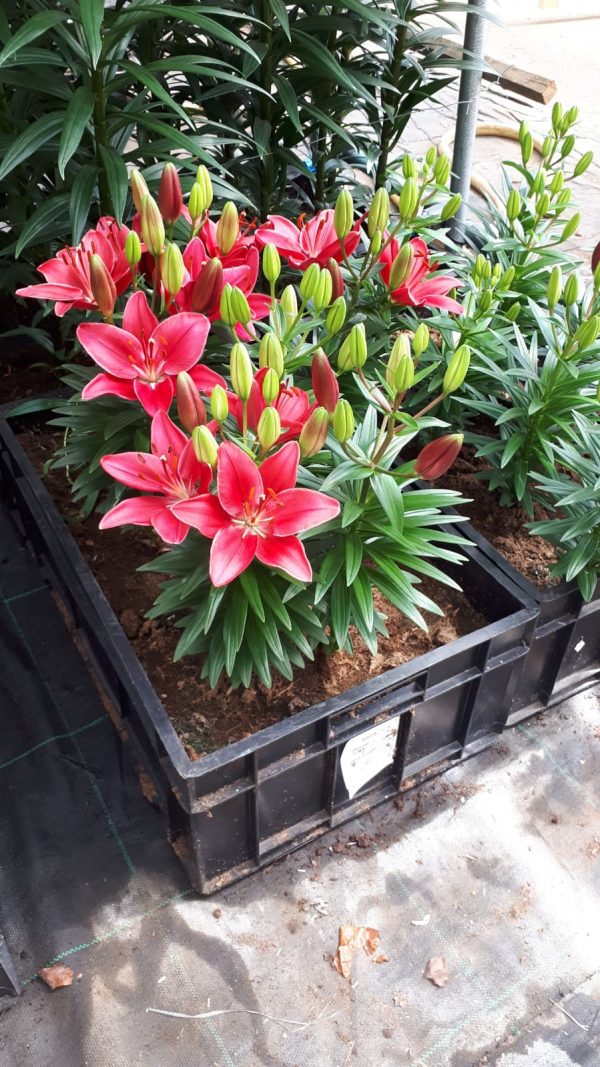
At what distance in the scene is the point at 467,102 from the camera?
6.39ft

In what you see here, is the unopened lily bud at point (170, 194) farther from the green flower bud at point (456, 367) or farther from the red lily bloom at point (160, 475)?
the green flower bud at point (456, 367)

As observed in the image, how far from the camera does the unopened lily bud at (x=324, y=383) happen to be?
96 cm

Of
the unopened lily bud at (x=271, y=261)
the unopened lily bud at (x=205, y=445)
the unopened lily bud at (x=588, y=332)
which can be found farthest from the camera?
the unopened lily bud at (x=588, y=332)

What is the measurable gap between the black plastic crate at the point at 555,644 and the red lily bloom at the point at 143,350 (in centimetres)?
67

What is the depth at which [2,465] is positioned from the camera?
5.98ft

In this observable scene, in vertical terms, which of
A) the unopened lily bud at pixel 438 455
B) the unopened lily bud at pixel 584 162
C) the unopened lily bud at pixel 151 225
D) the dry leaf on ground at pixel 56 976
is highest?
the unopened lily bud at pixel 584 162

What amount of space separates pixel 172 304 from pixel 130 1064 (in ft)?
3.52

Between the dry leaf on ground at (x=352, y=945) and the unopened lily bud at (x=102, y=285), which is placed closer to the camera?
the unopened lily bud at (x=102, y=285)

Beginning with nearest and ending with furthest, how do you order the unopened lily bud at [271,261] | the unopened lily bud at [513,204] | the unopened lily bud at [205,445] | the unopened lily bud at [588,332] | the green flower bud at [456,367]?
the unopened lily bud at [205,445], the green flower bud at [456,367], the unopened lily bud at [271,261], the unopened lily bud at [588,332], the unopened lily bud at [513,204]

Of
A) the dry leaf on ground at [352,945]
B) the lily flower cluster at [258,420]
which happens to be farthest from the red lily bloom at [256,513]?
the dry leaf on ground at [352,945]

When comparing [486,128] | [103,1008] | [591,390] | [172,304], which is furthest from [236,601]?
[486,128]

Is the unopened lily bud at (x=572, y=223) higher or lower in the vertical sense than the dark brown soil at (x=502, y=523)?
higher

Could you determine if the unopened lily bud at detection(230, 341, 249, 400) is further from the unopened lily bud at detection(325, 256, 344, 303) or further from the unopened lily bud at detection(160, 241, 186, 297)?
the unopened lily bud at detection(325, 256, 344, 303)

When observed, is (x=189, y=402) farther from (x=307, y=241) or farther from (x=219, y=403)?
(x=307, y=241)
